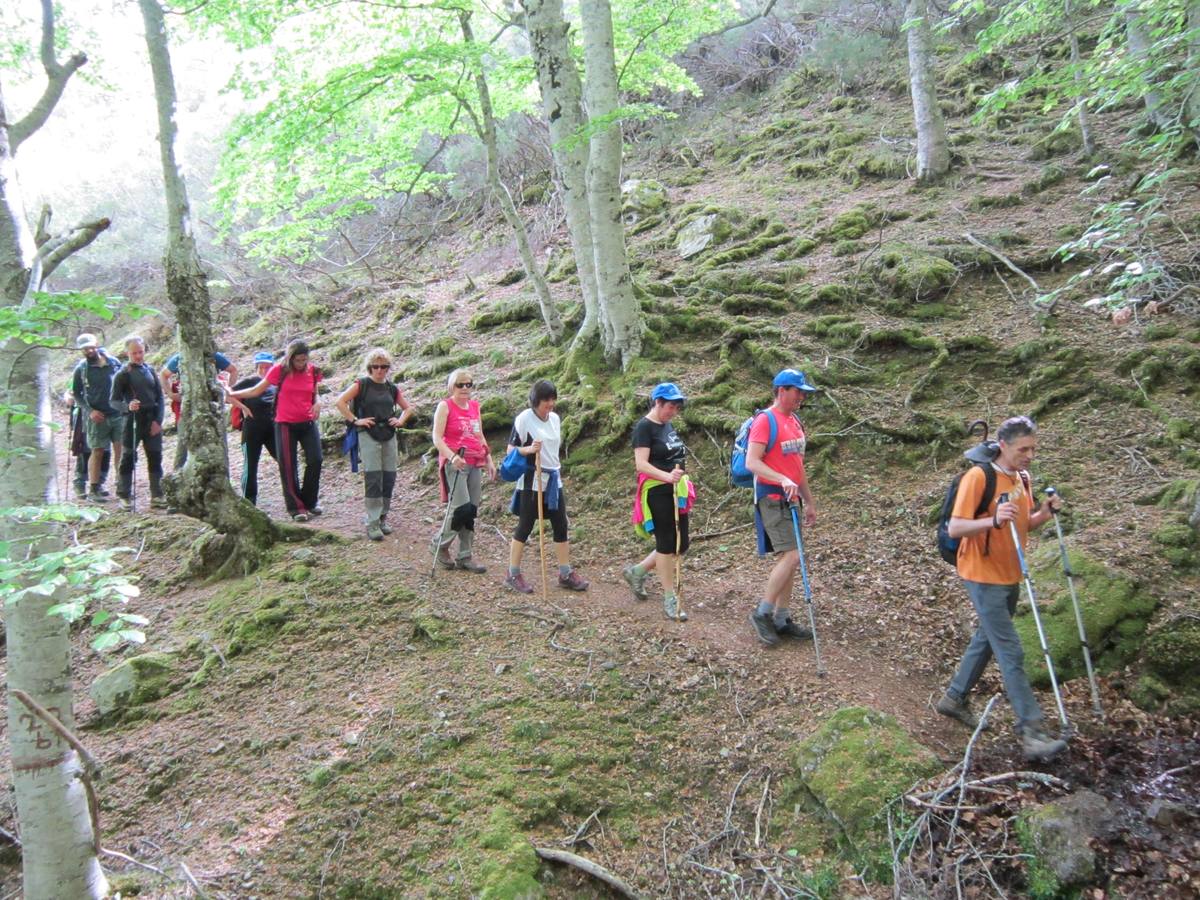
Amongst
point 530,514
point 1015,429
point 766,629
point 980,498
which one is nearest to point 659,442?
point 530,514

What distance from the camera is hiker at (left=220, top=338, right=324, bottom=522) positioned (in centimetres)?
755

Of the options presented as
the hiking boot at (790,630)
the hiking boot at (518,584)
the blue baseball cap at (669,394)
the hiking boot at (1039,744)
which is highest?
the blue baseball cap at (669,394)

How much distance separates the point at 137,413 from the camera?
9008mm

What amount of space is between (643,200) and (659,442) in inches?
442

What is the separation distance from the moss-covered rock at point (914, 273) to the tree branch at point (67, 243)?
875cm

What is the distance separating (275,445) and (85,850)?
5.16m

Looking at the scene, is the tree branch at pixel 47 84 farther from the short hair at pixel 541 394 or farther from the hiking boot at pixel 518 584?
the hiking boot at pixel 518 584

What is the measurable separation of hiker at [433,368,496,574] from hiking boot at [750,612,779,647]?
110 inches

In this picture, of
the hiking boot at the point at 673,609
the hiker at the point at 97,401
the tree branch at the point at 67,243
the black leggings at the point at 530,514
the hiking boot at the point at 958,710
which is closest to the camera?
the tree branch at the point at 67,243

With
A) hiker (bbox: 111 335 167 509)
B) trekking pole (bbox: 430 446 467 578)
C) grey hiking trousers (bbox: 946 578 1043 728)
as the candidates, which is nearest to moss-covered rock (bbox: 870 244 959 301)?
grey hiking trousers (bbox: 946 578 1043 728)

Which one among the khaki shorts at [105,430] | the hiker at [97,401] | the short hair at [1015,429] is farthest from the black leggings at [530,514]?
the khaki shorts at [105,430]

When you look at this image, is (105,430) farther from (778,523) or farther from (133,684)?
(778,523)

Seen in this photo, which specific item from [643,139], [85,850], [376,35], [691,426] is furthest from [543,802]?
[643,139]

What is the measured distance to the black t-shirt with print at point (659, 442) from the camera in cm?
575
